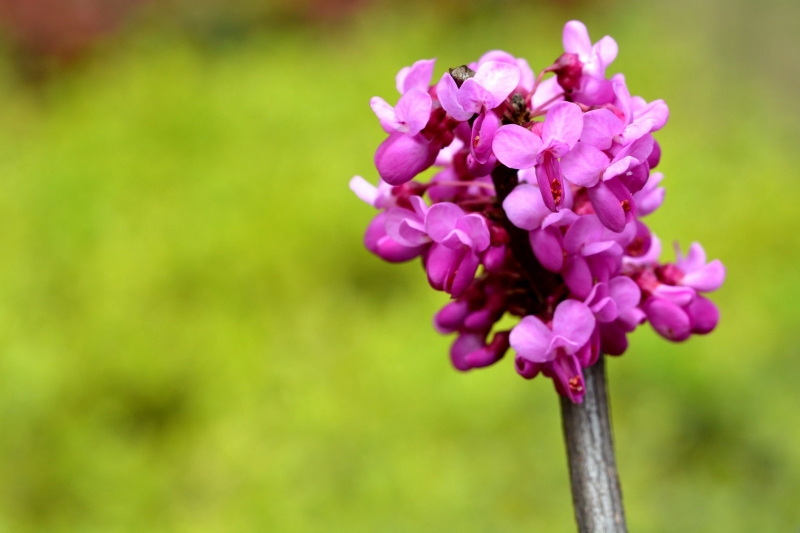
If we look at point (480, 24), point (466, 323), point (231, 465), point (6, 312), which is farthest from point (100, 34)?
point (466, 323)

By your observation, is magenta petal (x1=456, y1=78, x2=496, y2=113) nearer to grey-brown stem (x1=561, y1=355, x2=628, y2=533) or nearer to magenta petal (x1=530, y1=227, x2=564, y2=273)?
magenta petal (x1=530, y1=227, x2=564, y2=273)

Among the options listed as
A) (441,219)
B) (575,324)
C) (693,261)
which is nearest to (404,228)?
(441,219)

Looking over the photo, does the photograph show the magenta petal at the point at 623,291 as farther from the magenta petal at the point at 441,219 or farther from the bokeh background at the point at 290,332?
the bokeh background at the point at 290,332

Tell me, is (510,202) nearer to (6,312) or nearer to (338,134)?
(6,312)

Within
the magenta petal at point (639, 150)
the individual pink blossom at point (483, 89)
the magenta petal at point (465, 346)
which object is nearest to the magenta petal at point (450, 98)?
the individual pink blossom at point (483, 89)

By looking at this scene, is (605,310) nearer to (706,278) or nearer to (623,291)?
(623,291)
